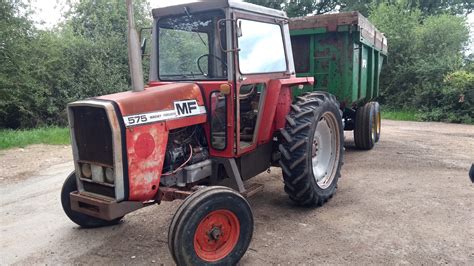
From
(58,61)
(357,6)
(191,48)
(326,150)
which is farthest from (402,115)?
(191,48)

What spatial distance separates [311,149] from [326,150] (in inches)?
35.2

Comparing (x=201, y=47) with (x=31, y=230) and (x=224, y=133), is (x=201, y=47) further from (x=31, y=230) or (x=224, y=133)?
(x=31, y=230)

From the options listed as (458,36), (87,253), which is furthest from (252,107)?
(458,36)

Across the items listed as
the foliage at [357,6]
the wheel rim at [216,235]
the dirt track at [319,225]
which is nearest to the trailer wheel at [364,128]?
the dirt track at [319,225]

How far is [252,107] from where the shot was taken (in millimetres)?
4742

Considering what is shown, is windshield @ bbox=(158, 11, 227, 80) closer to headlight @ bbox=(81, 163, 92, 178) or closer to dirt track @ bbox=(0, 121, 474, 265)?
headlight @ bbox=(81, 163, 92, 178)

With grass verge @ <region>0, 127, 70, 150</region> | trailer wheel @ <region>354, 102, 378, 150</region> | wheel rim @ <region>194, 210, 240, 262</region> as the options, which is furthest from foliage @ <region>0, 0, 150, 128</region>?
wheel rim @ <region>194, 210, 240, 262</region>

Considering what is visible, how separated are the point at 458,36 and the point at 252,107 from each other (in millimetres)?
14451

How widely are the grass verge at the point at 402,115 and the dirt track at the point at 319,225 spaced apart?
7.57 meters

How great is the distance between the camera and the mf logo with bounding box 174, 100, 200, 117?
3.76 m

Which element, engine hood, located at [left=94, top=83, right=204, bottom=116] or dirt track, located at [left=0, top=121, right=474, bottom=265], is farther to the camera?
dirt track, located at [left=0, top=121, right=474, bottom=265]

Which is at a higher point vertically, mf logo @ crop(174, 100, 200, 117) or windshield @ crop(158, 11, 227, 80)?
windshield @ crop(158, 11, 227, 80)

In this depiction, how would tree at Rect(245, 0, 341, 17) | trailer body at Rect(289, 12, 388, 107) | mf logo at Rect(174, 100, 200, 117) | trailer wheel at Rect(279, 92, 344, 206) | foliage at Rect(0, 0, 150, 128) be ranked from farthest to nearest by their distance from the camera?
tree at Rect(245, 0, 341, 17) → foliage at Rect(0, 0, 150, 128) → trailer body at Rect(289, 12, 388, 107) → trailer wheel at Rect(279, 92, 344, 206) → mf logo at Rect(174, 100, 200, 117)

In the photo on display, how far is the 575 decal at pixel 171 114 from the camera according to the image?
3398 millimetres
